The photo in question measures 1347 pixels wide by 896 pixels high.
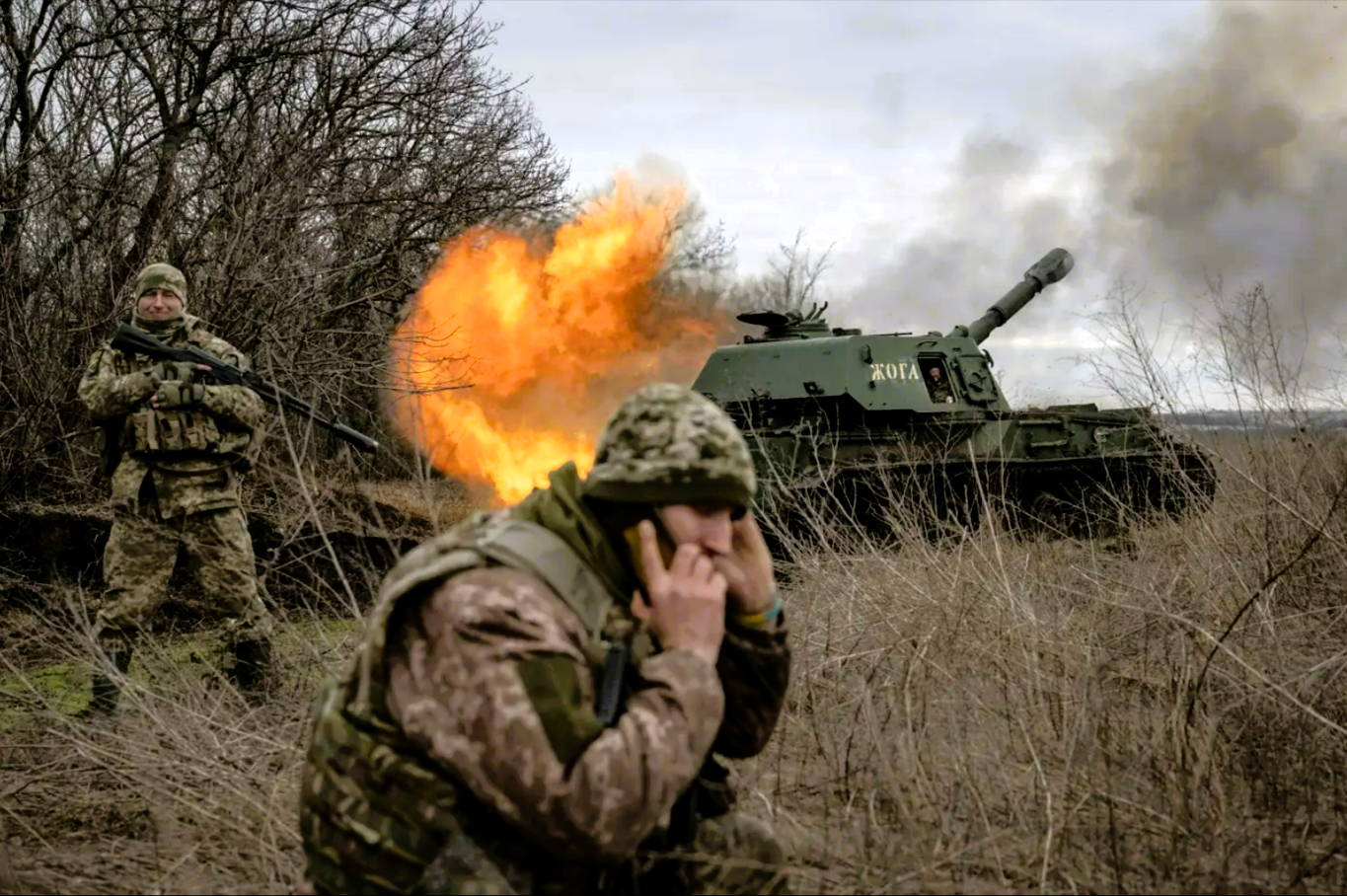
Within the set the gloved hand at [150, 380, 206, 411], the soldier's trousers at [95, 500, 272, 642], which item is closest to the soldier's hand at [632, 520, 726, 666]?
the soldier's trousers at [95, 500, 272, 642]

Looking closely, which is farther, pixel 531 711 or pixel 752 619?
pixel 752 619

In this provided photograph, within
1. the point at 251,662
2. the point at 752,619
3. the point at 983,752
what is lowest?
the point at 251,662

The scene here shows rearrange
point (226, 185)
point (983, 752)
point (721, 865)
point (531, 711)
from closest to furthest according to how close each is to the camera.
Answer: point (531, 711) → point (721, 865) → point (983, 752) → point (226, 185)

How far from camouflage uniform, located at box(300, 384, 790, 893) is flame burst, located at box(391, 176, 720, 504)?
1078cm

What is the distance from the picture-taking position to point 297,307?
10039 millimetres

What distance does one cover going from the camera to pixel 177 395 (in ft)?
18.5

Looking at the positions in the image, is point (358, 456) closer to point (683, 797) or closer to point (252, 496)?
point (252, 496)

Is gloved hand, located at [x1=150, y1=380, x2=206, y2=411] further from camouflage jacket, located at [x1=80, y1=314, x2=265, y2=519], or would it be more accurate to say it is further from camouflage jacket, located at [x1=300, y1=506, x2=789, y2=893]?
camouflage jacket, located at [x1=300, y1=506, x2=789, y2=893]

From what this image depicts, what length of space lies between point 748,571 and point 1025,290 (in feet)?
37.8

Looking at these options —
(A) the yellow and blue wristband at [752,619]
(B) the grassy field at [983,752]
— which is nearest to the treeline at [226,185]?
(B) the grassy field at [983,752]

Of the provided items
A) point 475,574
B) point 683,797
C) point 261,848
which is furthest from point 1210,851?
point 261,848

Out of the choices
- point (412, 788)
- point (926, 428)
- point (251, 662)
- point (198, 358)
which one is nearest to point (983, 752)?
point (412, 788)

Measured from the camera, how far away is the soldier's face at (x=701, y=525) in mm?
2135

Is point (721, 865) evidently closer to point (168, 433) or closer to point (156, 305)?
point (168, 433)
